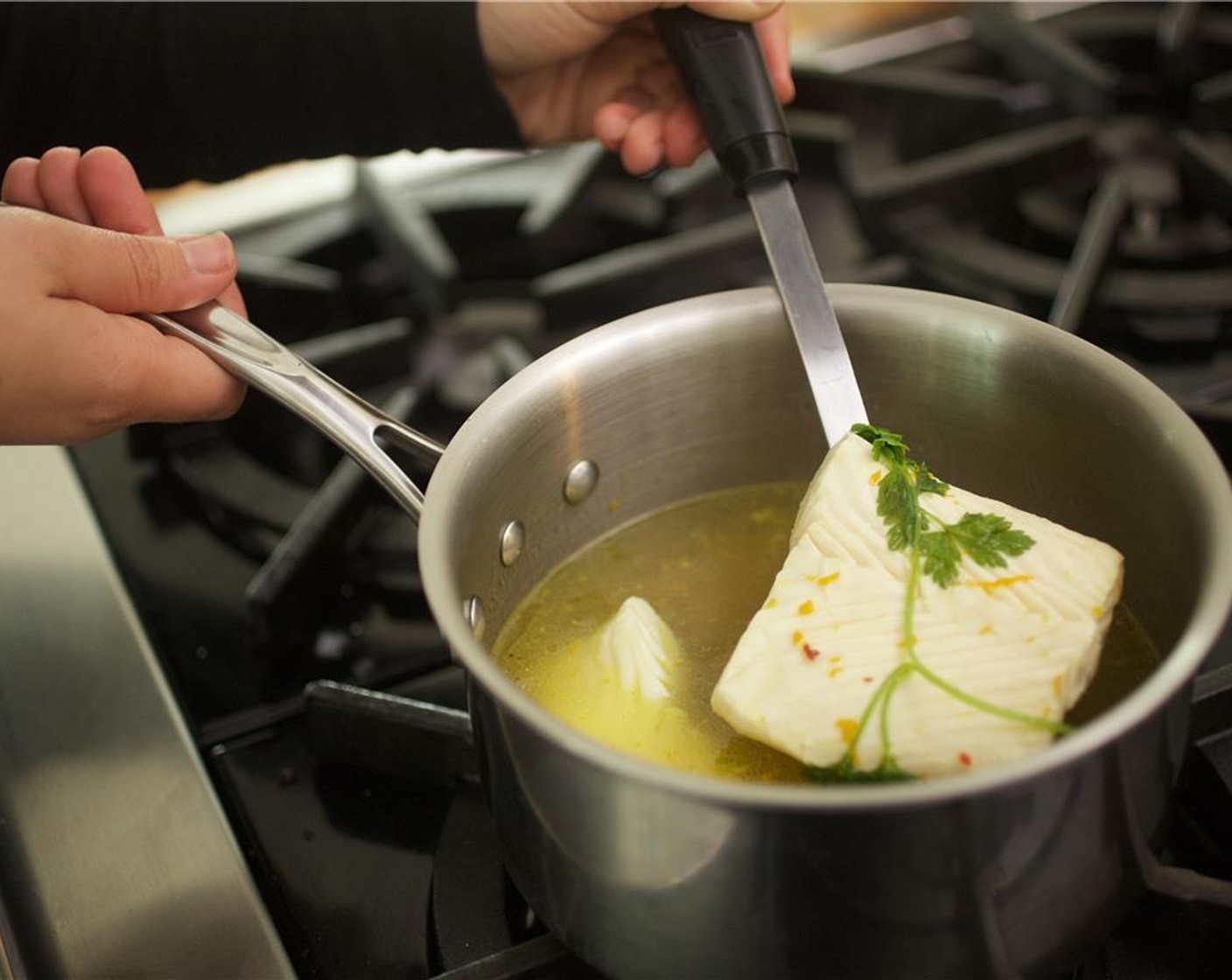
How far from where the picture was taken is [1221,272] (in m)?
1.34

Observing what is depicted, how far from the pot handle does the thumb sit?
22 millimetres

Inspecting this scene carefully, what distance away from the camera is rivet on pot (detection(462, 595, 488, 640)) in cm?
86

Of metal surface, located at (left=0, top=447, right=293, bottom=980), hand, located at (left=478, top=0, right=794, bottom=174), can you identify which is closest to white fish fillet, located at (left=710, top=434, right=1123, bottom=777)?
metal surface, located at (left=0, top=447, right=293, bottom=980)

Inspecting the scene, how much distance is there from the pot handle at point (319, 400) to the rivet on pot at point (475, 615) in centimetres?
9

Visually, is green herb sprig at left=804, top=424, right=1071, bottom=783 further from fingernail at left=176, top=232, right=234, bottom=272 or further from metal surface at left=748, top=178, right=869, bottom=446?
fingernail at left=176, top=232, right=234, bottom=272

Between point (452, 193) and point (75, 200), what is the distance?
0.58 m

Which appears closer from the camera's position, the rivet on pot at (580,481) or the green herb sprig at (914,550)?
the green herb sprig at (914,550)

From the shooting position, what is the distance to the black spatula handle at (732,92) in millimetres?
1013

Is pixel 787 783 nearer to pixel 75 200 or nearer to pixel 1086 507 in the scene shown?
pixel 1086 507

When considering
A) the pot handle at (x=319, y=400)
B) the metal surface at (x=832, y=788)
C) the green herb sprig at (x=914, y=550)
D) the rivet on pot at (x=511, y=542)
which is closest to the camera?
the metal surface at (x=832, y=788)

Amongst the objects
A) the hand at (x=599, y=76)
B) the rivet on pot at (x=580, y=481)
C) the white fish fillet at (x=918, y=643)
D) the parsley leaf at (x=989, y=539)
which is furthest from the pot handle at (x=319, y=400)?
the hand at (x=599, y=76)

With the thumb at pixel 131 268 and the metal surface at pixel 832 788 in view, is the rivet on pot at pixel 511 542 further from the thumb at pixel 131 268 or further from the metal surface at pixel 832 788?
the thumb at pixel 131 268

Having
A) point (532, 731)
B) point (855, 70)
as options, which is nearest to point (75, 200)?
point (532, 731)

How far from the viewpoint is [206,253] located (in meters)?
Answer: 0.92
